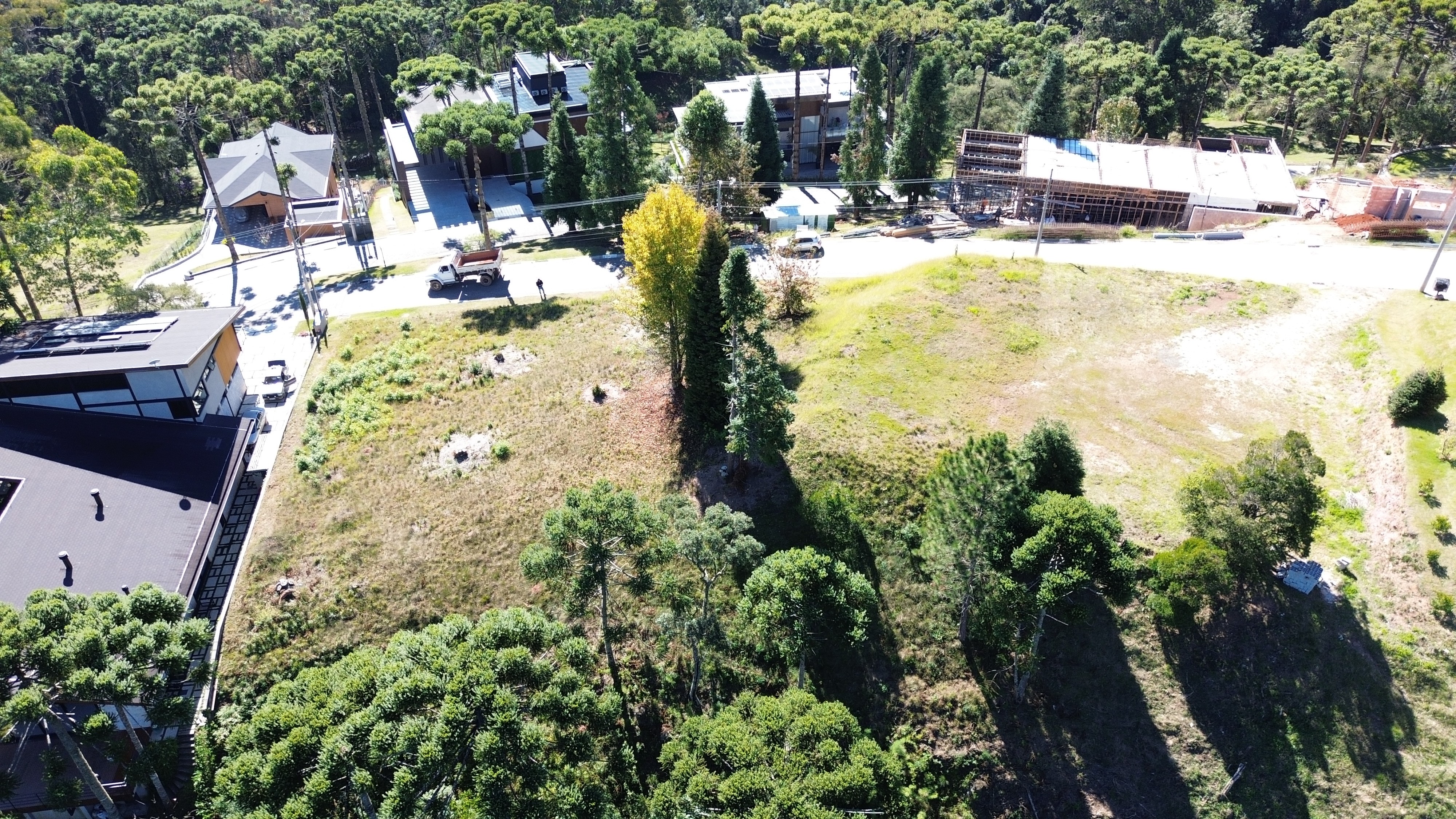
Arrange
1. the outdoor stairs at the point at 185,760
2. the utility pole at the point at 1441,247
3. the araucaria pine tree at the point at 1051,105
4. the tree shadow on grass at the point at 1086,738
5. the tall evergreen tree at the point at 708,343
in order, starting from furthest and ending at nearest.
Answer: the araucaria pine tree at the point at 1051,105
the utility pole at the point at 1441,247
the tall evergreen tree at the point at 708,343
the outdoor stairs at the point at 185,760
the tree shadow on grass at the point at 1086,738

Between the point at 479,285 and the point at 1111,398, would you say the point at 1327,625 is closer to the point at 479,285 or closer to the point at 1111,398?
the point at 1111,398

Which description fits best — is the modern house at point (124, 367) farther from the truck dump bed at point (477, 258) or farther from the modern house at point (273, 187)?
the modern house at point (273, 187)

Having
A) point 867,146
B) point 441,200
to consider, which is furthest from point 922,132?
point 441,200

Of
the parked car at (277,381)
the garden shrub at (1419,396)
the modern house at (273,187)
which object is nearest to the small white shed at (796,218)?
the parked car at (277,381)

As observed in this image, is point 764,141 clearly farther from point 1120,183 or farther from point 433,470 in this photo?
point 433,470

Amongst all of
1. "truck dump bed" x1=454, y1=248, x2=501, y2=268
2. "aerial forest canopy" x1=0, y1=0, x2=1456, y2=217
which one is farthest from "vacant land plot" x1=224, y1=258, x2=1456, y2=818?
"aerial forest canopy" x1=0, y1=0, x2=1456, y2=217

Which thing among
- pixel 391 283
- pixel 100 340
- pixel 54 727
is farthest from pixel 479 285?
pixel 54 727
